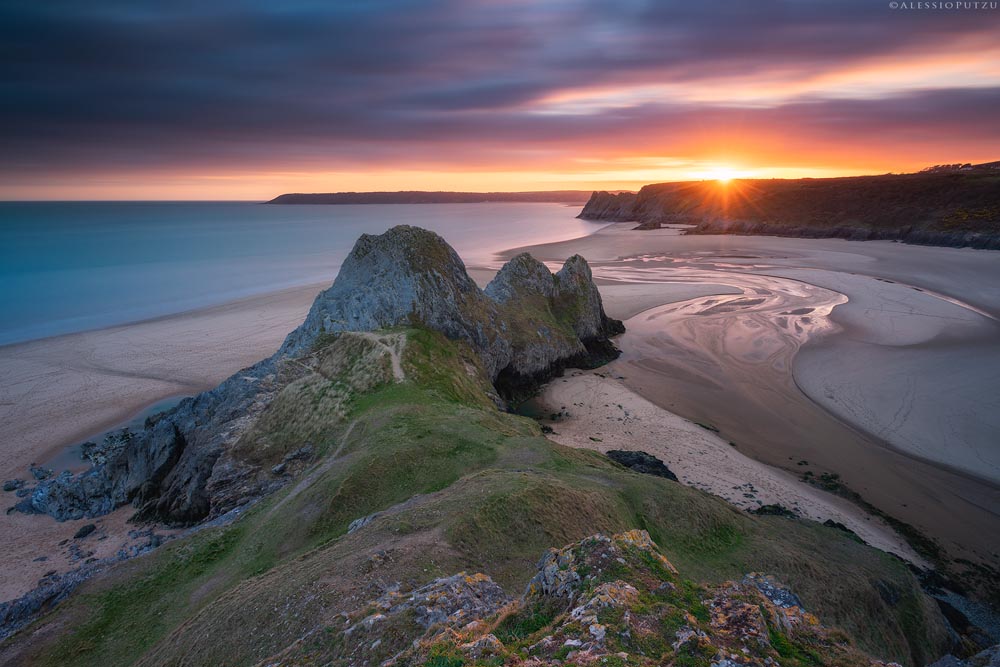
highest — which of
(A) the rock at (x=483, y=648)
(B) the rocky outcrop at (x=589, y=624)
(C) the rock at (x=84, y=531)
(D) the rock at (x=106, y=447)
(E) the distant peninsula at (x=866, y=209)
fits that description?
(E) the distant peninsula at (x=866, y=209)

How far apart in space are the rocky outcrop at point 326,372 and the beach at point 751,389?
2045 mm

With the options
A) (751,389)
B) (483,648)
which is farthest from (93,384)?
(751,389)

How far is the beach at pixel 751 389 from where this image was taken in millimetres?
23922

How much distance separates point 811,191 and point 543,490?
16048 centimetres

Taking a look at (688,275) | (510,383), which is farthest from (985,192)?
(510,383)

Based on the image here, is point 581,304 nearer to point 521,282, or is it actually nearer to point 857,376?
point 521,282

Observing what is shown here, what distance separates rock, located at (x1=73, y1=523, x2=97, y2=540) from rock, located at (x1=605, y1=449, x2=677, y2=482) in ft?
82.1

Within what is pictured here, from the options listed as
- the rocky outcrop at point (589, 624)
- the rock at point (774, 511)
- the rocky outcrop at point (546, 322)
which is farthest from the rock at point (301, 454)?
the rock at point (774, 511)

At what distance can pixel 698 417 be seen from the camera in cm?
3216

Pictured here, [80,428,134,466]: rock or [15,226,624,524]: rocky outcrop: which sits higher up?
[15,226,624,524]: rocky outcrop

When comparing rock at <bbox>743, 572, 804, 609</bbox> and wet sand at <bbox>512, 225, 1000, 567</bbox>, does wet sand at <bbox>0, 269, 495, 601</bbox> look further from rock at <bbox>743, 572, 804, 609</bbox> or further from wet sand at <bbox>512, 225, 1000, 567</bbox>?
wet sand at <bbox>512, 225, 1000, 567</bbox>

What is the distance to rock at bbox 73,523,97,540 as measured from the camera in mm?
22734

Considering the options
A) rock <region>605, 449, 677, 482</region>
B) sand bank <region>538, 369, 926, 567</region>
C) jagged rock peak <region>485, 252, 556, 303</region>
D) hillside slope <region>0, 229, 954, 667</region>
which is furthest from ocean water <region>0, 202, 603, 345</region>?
rock <region>605, 449, 677, 482</region>

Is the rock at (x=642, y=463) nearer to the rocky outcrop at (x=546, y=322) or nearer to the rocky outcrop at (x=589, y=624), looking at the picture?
the rocky outcrop at (x=546, y=322)
